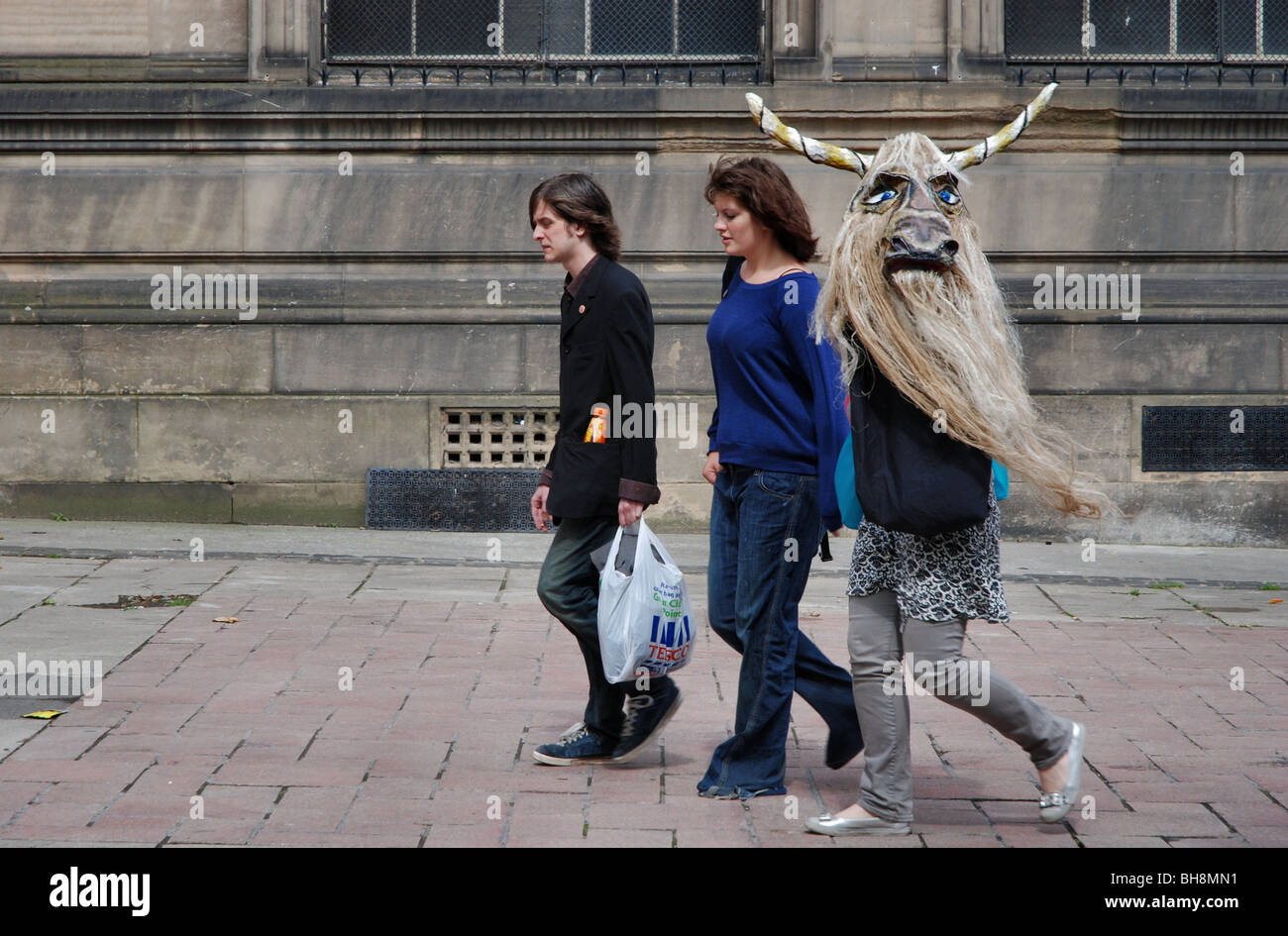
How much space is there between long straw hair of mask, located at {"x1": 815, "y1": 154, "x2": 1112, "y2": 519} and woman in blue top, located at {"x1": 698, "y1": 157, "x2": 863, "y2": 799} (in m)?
0.37

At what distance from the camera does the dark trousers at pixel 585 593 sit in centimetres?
497

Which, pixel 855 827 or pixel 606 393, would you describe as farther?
pixel 606 393

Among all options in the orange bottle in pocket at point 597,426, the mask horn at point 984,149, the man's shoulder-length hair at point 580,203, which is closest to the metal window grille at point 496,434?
the man's shoulder-length hair at point 580,203

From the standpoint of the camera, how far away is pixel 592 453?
16.1 ft

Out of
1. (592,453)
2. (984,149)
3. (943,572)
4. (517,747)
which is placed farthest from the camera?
(517,747)

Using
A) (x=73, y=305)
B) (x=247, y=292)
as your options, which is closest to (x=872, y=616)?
(x=247, y=292)

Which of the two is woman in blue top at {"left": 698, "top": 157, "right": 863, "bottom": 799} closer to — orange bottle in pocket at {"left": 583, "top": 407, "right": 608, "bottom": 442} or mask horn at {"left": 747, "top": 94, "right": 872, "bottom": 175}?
mask horn at {"left": 747, "top": 94, "right": 872, "bottom": 175}

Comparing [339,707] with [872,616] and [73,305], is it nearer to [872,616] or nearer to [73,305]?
[872,616]

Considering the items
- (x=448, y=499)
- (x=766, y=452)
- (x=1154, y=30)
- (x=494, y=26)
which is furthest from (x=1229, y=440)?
(x=766, y=452)

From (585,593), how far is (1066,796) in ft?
5.54

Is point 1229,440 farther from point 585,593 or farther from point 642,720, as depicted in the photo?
point 585,593

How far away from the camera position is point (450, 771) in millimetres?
4918

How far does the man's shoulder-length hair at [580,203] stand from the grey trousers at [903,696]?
1603 mm

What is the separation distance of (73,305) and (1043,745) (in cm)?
837
